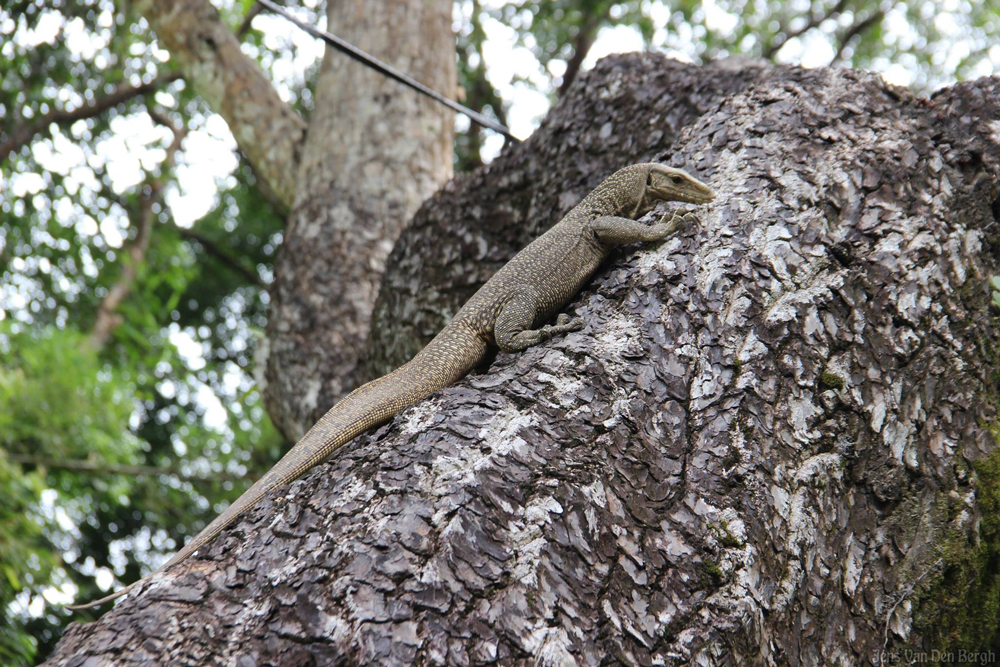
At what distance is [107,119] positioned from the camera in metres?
9.45

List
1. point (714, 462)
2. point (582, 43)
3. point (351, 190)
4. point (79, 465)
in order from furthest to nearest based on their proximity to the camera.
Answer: point (582, 43), point (79, 465), point (351, 190), point (714, 462)

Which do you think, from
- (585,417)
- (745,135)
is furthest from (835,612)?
(745,135)

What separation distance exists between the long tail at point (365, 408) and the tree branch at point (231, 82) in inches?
140

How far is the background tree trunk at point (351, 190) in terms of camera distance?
584cm

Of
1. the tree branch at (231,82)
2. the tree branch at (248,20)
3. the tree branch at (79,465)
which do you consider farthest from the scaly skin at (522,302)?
the tree branch at (248,20)

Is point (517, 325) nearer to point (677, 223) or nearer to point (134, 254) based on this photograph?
point (677, 223)

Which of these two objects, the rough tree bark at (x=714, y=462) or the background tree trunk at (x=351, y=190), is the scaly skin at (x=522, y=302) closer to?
the rough tree bark at (x=714, y=462)

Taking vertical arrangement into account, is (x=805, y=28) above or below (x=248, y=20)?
below

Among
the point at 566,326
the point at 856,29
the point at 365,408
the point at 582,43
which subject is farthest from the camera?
the point at 856,29

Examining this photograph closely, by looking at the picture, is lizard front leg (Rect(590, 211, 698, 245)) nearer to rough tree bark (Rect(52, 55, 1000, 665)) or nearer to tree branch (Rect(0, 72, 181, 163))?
rough tree bark (Rect(52, 55, 1000, 665))

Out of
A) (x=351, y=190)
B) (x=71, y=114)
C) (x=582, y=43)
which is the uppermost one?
(x=71, y=114)

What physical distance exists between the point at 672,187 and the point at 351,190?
3.16 meters

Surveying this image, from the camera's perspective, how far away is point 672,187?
12.0ft

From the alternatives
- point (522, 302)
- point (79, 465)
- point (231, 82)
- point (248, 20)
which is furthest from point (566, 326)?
point (248, 20)
